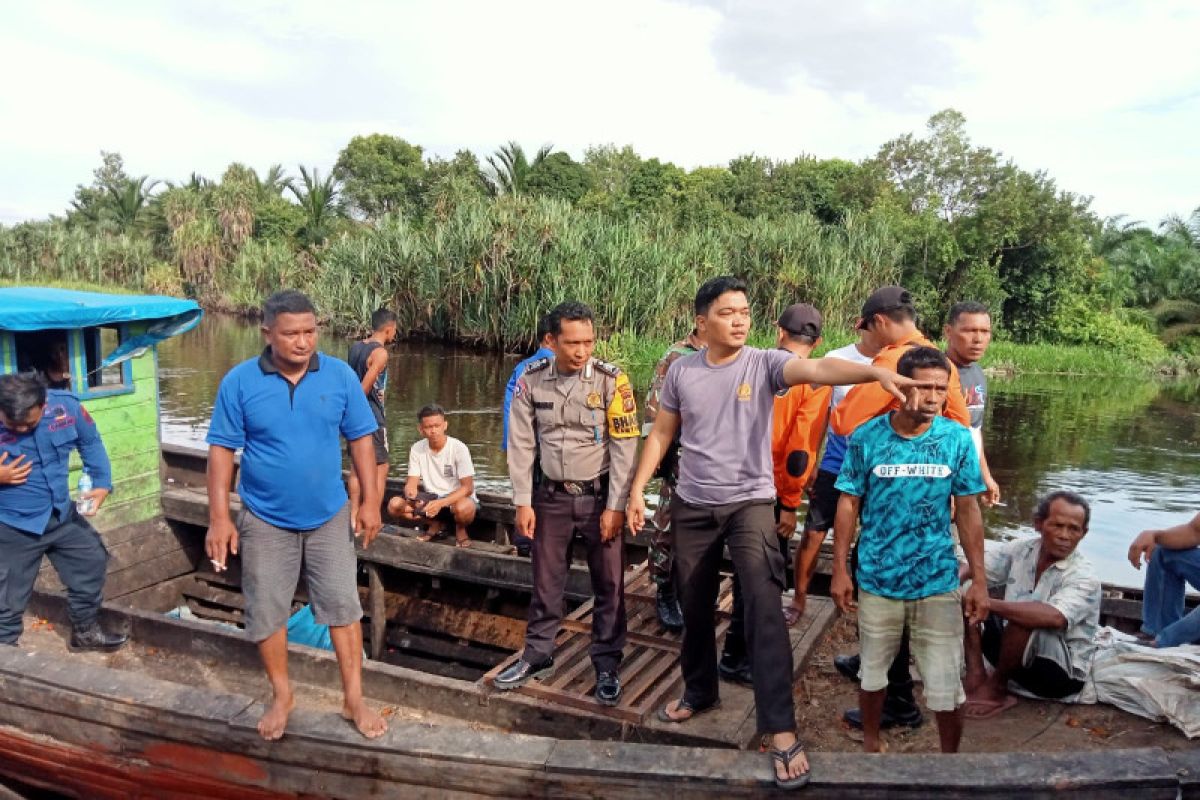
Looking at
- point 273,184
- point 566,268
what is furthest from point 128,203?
point 566,268

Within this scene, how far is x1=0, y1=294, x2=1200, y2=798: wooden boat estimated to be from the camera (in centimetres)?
279

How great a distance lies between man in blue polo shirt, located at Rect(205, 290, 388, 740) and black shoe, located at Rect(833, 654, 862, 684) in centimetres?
207

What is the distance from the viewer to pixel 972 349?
4.09 meters

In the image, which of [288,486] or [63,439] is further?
[63,439]

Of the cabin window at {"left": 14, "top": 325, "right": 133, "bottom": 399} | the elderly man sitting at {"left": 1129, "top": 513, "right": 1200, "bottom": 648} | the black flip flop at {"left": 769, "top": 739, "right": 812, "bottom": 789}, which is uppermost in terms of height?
the cabin window at {"left": 14, "top": 325, "right": 133, "bottom": 399}

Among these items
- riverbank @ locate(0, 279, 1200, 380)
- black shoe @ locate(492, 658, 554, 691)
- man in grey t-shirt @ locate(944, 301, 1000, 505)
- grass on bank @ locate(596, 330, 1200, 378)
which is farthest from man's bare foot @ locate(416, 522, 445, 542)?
grass on bank @ locate(596, 330, 1200, 378)

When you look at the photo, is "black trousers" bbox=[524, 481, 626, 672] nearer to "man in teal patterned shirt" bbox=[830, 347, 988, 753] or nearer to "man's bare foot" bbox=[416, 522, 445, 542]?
"man in teal patterned shirt" bbox=[830, 347, 988, 753]

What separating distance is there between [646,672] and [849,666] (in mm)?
970

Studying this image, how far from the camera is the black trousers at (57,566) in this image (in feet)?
13.5

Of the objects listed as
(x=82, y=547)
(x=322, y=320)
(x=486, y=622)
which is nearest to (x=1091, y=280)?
(x=322, y=320)

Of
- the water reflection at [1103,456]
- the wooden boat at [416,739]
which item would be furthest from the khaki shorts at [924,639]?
the water reflection at [1103,456]

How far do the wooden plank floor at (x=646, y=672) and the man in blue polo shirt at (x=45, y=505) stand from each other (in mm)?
2235

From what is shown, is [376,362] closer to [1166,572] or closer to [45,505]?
[45,505]

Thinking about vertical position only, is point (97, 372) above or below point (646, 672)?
above
